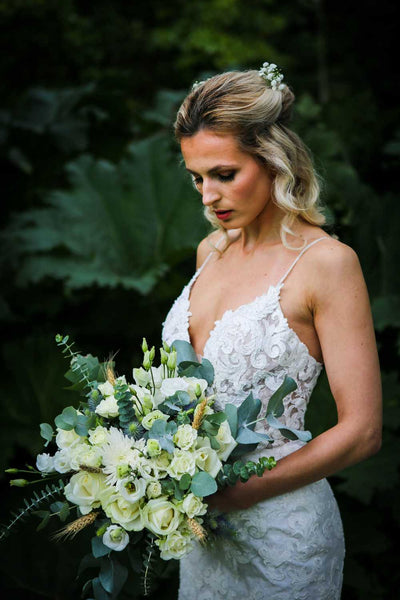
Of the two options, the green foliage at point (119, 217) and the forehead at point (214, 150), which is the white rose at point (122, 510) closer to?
the forehead at point (214, 150)

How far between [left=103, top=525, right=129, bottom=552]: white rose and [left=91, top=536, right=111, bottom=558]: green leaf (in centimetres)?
3

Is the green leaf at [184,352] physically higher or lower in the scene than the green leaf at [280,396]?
higher

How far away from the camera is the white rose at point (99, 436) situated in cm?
148

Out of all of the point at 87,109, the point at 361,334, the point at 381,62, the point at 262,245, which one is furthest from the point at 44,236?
the point at 381,62

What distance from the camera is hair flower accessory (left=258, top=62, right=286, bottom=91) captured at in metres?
1.86

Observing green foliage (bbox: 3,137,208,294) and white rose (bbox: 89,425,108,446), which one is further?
green foliage (bbox: 3,137,208,294)

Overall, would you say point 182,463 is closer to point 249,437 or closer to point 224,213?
point 249,437

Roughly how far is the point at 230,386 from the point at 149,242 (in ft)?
10.8

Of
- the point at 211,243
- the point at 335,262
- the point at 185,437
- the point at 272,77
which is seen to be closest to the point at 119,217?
the point at 211,243

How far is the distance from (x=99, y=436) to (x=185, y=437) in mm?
197

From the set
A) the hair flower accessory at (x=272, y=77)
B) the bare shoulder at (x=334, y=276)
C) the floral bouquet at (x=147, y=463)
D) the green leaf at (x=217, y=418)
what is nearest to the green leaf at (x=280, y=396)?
the floral bouquet at (x=147, y=463)

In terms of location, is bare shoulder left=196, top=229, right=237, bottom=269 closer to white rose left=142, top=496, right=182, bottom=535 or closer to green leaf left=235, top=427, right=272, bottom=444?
green leaf left=235, top=427, right=272, bottom=444

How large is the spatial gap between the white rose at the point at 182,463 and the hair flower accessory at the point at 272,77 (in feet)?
3.44

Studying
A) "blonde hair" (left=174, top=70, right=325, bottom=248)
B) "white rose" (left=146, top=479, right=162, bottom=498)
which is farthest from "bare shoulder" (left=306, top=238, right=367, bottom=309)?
"white rose" (left=146, top=479, right=162, bottom=498)
